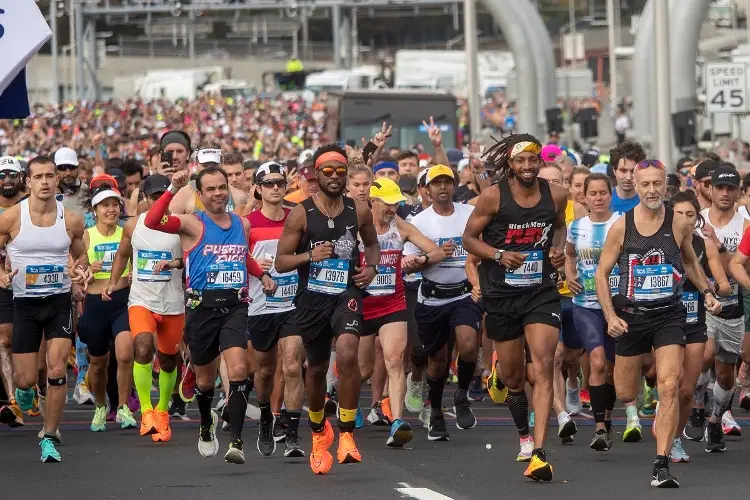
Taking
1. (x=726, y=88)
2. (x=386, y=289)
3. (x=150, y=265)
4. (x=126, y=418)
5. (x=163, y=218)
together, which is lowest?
(x=126, y=418)

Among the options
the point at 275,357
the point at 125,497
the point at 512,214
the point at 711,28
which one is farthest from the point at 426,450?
the point at 711,28

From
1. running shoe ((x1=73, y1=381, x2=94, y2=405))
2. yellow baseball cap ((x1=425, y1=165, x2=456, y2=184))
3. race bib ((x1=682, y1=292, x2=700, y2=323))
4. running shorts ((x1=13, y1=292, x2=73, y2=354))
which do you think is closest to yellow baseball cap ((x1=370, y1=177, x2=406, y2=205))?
yellow baseball cap ((x1=425, y1=165, x2=456, y2=184))

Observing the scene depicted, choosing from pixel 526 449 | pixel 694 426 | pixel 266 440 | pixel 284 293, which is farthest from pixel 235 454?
pixel 694 426

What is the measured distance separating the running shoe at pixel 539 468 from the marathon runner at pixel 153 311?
11.2 feet

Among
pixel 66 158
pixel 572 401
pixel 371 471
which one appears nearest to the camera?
pixel 371 471

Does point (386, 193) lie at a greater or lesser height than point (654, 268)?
greater

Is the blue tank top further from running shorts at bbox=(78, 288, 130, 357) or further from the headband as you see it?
running shorts at bbox=(78, 288, 130, 357)

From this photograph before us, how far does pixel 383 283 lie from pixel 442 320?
0.60 meters

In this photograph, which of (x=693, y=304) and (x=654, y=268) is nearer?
(x=654, y=268)

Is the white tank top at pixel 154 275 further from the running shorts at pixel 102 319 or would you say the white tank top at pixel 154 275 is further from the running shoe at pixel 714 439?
the running shoe at pixel 714 439

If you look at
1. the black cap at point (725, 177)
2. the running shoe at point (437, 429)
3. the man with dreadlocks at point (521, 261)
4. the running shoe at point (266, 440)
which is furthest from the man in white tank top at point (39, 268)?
the black cap at point (725, 177)

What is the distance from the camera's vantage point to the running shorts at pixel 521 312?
35.7 ft

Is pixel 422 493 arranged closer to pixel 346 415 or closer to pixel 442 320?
pixel 346 415

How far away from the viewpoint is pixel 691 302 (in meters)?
11.3
